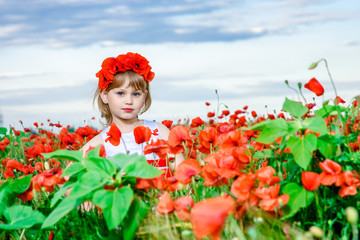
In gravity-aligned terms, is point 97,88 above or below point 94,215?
above

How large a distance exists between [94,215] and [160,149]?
1.21 feet

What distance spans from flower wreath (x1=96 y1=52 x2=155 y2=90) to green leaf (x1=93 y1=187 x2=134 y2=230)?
180 cm

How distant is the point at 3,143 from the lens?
3830 mm

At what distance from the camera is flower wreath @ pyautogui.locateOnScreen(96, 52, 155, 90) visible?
3066mm

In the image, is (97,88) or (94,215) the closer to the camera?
(94,215)

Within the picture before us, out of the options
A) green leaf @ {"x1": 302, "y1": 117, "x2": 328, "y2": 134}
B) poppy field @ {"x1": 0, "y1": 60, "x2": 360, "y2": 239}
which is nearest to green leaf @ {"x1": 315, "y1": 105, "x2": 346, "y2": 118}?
poppy field @ {"x1": 0, "y1": 60, "x2": 360, "y2": 239}

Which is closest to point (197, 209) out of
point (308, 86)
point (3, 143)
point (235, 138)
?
point (235, 138)

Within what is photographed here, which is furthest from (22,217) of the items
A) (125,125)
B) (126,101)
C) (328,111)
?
(125,125)

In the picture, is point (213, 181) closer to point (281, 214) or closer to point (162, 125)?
point (281, 214)

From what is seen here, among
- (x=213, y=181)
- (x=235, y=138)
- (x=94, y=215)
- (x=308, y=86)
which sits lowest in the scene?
(x=94, y=215)

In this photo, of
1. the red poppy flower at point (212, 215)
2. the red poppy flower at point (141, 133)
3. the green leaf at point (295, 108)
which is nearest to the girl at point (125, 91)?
the red poppy flower at point (141, 133)

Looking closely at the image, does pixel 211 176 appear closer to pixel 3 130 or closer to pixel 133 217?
pixel 133 217

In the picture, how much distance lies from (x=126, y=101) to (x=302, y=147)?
5.77ft

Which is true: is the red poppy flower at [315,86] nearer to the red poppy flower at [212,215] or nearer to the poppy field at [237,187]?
the poppy field at [237,187]
